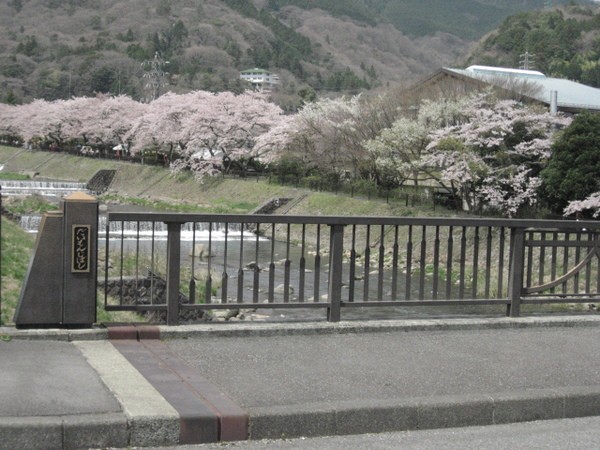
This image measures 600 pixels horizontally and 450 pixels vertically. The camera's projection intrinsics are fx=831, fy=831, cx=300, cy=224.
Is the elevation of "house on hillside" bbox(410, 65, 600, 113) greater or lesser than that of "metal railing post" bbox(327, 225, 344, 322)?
greater

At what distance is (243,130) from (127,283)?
47228mm

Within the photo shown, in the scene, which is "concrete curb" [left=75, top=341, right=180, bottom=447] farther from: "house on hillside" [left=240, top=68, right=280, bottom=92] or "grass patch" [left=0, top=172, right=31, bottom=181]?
"house on hillside" [left=240, top=68, right=280, bottom=92]

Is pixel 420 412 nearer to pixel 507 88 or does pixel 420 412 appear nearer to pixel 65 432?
pixel 65 432

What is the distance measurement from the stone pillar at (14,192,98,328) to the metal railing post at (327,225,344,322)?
100 inches

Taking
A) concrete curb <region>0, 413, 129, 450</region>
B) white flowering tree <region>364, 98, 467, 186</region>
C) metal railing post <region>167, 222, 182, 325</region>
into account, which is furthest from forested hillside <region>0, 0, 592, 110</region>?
concrete curb <region>0, 413, 129, 450</region>

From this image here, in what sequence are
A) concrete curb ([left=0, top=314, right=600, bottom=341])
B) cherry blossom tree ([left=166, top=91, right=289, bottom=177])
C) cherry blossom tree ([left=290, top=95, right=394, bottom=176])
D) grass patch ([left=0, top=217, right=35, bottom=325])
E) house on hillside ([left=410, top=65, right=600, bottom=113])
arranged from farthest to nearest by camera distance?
cherry blossom tree ([left=166, top=91, right=289, bottom=177])
cherry blossom tree ([left=290, top=95, right=394, bottom=176])
house on hillside ([left=410, top=65, right=600, bottom=113])
grass patch ([left=0, top=217, right=35, bottom=325])
concrete curb ([left=0, top=314, right=600, bottom=341])

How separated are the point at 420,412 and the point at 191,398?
1.68 m

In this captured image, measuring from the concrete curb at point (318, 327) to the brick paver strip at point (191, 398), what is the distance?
505 millimetres

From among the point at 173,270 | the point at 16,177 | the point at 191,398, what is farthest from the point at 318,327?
the point at 16,177

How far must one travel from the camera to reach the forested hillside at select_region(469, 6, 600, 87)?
338 feet

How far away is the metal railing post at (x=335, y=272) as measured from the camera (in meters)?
8.80

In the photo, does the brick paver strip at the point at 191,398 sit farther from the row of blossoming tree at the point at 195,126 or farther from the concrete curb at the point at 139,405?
the row of blossoming tree at the point at 195,126

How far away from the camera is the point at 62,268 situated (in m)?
7.52

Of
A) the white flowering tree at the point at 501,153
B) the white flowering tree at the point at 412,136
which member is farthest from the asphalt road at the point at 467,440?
the white flowering tree at the point at 412,136
